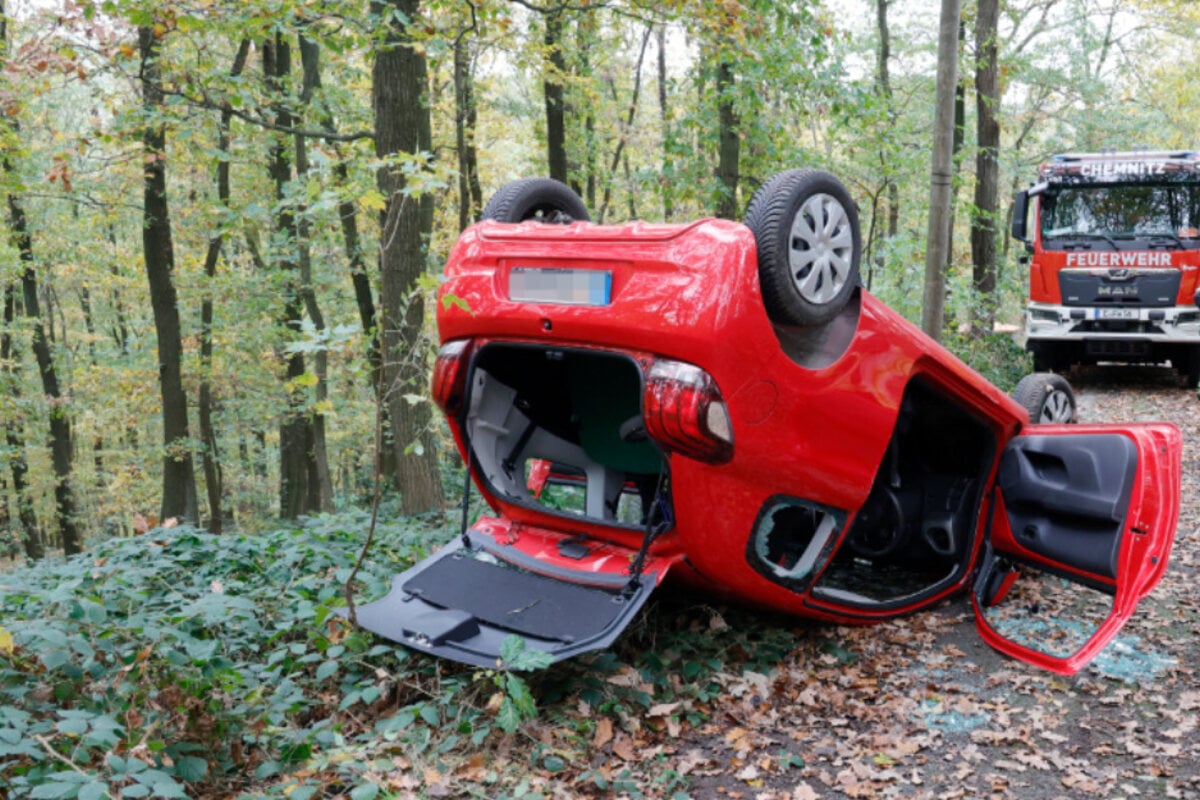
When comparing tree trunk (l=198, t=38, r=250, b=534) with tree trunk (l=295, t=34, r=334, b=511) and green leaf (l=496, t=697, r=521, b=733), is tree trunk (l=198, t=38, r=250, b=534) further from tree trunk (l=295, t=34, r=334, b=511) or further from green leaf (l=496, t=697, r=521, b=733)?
green leaf (l=496, t=697, r=521, b=733)

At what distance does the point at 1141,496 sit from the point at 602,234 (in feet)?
10.1

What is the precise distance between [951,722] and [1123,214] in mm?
10893

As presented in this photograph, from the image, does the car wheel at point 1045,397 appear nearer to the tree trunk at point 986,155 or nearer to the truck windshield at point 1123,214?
the truck windshield at point 1123,214

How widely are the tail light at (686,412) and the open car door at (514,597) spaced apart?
28.8 inches

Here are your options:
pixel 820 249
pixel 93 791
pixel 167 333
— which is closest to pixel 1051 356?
pixel 820 249

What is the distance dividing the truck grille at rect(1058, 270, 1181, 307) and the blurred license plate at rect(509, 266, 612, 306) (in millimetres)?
10857

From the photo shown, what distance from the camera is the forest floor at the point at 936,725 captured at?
356cm

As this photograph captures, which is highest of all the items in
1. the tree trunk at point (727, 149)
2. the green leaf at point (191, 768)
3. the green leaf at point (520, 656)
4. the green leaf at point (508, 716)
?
the tree trunk at point (727, 149)

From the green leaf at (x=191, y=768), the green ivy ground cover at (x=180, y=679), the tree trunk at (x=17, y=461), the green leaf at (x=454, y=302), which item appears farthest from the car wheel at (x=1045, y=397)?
the tree trunk at (x=17, y=461)

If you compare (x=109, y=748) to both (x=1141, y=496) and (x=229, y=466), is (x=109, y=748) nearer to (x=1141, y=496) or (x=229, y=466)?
(x=1141, y=496)

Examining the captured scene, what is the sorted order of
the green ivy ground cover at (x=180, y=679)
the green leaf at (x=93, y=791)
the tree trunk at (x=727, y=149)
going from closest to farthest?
the green leaf at (x=93, y=791) → the green ivy ground cover at (x=180, y=679) → the tree trunk at (x=727, y=149)

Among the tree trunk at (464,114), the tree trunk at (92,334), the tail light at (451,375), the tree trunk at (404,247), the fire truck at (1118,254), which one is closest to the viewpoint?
the tail light at (451,375)

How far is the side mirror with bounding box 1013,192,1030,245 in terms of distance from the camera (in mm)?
12438

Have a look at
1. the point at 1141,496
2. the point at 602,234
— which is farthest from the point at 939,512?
the point at 602,234
